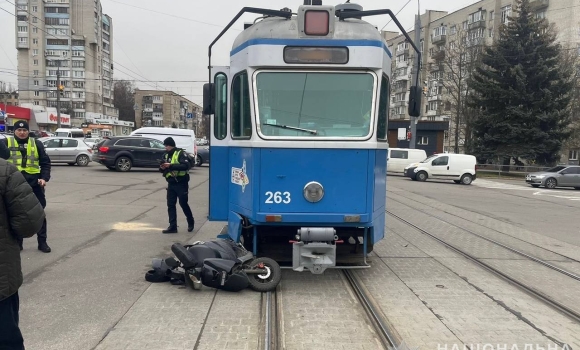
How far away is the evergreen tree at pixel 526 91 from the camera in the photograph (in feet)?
110

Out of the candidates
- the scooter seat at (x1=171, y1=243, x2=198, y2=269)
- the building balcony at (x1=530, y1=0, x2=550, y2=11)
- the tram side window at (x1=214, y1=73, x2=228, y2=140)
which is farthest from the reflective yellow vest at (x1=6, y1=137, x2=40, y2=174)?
the building balcony at (x1=530, y1=0, x2=550, y2=11)

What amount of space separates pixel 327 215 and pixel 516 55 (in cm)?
3458

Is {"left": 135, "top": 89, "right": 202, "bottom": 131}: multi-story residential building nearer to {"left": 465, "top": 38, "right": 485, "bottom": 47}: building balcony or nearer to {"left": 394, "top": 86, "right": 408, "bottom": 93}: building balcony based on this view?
{"left": 394, "top": 86, "right": 408, "bottom": 93}: building balcony

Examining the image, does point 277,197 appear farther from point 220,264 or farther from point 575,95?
point 575,95

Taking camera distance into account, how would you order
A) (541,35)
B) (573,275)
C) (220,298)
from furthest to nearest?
1. (541,35)
2. (573,275)
3. (220,298)

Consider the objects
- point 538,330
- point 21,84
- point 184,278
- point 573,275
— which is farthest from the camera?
point 21,84

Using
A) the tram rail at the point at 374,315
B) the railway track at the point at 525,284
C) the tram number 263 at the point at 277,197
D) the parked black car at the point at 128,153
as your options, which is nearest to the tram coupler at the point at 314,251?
the tram number 263 at the point at 277,197

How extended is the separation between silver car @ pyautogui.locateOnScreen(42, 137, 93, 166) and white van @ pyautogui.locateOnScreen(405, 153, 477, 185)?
744 inches

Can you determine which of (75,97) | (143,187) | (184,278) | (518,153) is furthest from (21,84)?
(184,278)

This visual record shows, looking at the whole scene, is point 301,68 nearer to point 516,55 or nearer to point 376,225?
point 376,225

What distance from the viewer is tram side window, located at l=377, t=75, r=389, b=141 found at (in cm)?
559

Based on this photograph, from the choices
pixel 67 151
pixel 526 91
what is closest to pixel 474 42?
pixel 526 91

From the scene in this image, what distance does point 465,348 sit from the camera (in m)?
3.93

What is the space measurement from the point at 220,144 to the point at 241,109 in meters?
0.88
